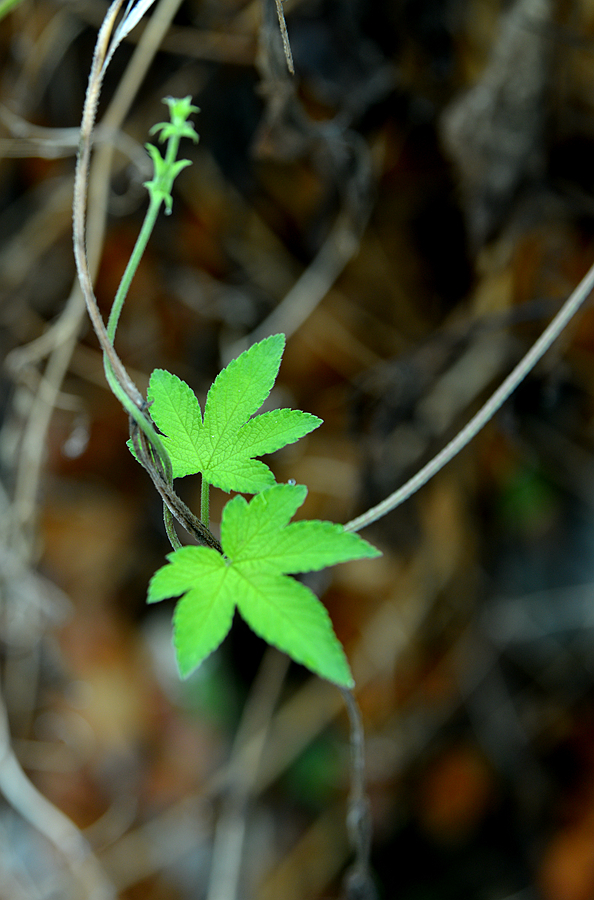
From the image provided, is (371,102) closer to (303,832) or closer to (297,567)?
(297,567)

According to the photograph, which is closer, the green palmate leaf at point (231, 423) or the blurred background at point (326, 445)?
the green palmate leaf at point (231, 423)

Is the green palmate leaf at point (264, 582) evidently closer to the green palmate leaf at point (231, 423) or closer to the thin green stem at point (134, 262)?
the green palmate leaf at point (231, 423)

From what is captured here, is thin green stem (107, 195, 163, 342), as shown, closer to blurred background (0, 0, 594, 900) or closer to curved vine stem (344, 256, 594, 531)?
curved vine stem (344, 256, 594, 531)

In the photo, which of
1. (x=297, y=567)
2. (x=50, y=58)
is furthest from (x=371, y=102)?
(x=297, y=567)

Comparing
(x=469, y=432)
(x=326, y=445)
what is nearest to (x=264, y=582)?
(x=469, y=432)

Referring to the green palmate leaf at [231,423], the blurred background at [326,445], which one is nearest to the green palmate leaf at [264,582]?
the green palmate leaf at [231,423]

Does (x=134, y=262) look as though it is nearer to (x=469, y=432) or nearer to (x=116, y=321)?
(x=116, y=321)
